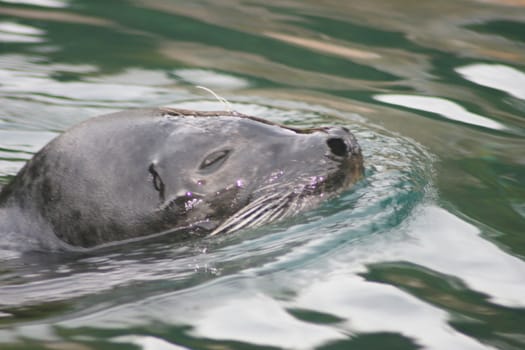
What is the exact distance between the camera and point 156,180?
15.6 ft

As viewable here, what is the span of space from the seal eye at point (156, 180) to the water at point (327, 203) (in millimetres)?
239

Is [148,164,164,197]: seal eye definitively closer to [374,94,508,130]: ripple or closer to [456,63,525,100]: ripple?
[374,94,508,130]: ripple

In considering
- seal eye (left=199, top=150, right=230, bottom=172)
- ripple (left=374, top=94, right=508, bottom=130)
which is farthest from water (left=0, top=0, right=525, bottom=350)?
seal eye (left=199, top=150, right=230, bottom=172)

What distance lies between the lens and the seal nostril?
5.07 meters

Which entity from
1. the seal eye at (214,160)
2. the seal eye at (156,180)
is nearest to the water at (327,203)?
the seal eye at (156,180)

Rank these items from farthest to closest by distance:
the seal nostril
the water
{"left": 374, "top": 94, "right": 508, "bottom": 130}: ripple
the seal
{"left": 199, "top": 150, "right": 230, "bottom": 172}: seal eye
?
{"left": 374, "top": 94, "right": 508, "bottom": 130}: ripple, the seal nostril, {"left": 199, "top": 150, "right": 230, "bottom": 172}: seal eye, the seal, the water

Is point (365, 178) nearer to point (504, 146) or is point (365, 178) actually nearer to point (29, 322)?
point (504, 146)

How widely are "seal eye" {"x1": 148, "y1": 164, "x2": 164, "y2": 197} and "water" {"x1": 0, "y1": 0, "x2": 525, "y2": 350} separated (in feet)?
0.79

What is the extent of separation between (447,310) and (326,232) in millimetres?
834

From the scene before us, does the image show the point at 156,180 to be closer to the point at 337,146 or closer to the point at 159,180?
the point at 159,180

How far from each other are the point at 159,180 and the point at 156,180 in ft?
0.05

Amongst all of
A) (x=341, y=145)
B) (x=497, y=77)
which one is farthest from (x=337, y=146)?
(x=497, y=77)

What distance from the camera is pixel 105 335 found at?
3908mm

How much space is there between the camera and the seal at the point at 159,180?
186 inches
